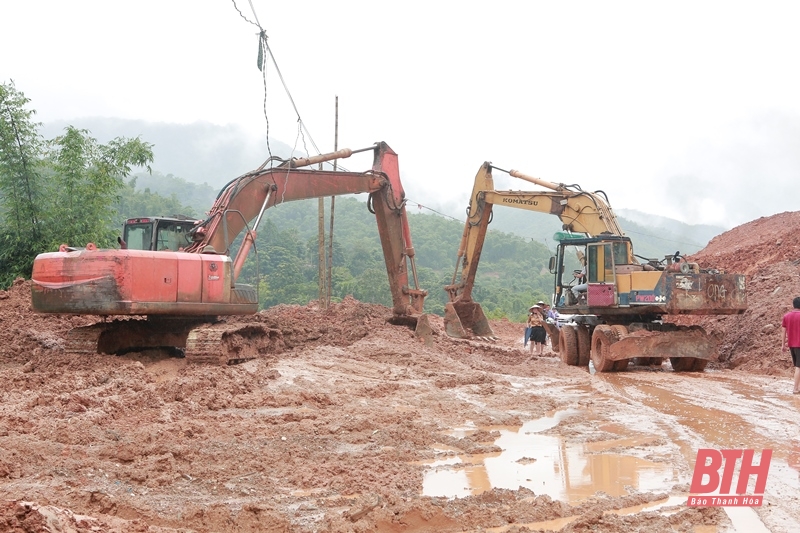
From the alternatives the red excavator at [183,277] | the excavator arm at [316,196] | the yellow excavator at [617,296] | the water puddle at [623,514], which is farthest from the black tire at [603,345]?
the water puddle at [623,514]

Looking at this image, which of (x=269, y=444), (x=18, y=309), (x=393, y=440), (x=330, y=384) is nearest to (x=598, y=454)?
(x=393, y=440)

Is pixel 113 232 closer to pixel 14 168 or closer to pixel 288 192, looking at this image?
pixel 14 168

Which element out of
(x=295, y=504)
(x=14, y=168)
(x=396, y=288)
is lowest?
(x=295, y=504)

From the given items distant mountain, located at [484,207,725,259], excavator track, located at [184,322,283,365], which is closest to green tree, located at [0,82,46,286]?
excavator track, located at [184,322,283,365]

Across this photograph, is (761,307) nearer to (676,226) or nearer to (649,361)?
(649,361)

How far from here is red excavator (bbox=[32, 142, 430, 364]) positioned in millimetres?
10328

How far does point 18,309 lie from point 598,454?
1276cm

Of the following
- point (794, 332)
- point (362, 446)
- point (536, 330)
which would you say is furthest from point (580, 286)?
point (362, 446)

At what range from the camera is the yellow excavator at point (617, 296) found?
13664mm

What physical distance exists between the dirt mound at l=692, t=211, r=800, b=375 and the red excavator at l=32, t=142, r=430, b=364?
6143 mm

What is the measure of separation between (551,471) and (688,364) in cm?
902

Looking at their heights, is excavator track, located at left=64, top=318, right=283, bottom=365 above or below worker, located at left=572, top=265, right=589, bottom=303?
below

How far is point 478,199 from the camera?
19016 mm

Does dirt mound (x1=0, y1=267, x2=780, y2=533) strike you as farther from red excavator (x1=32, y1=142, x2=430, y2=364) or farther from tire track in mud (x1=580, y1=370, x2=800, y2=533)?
red excavator (x1=32, y1=142, x2=430, y2=364)
